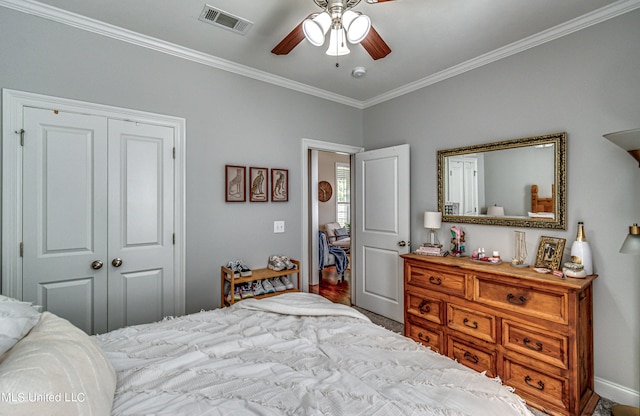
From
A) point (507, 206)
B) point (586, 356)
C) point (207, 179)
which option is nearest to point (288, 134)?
point (207, 179)

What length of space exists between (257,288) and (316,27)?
2.19m

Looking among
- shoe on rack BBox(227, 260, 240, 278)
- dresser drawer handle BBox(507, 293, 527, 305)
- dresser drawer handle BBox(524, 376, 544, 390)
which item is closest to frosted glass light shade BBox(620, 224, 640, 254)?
dresser drawer handle BBox(507, 293, 527, 305)

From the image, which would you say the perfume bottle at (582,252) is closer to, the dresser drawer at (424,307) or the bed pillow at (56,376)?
the dresser drawer at (424,307)

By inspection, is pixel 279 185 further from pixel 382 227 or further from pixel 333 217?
pixel 333 217

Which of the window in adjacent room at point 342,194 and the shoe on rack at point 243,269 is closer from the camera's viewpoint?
the shoe on rack at point 243,269

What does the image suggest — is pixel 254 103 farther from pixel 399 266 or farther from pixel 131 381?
pixel 131 381

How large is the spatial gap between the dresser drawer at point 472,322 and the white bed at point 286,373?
118 centimetres

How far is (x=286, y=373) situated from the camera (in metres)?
1.17

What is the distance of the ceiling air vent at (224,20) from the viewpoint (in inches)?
81.8

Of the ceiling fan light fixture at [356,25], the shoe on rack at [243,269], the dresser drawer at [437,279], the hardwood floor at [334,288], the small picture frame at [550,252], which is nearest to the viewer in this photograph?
the ceiling fan light fixture at [356,25]

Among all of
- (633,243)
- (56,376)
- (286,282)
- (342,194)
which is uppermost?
(342,194)

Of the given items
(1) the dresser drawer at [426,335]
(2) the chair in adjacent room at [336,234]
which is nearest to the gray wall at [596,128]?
(1) the dresser drawer at [426,335]

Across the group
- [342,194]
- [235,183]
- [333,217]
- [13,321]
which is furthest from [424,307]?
[342,194]

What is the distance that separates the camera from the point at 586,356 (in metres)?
2.04
